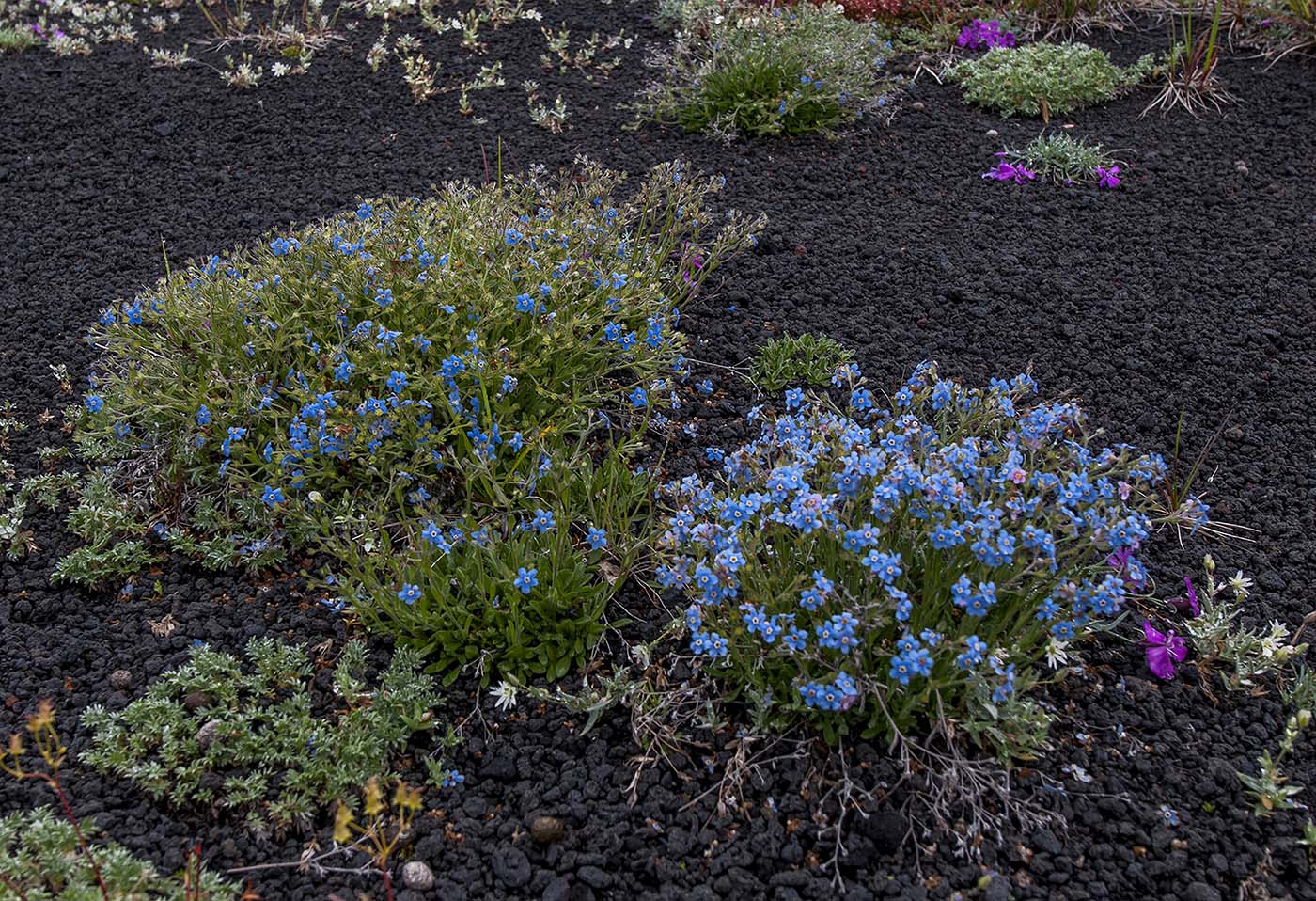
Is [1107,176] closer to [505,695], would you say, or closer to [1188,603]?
[1188,603]

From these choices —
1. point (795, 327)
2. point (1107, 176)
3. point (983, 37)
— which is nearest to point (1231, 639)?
point (795, 327)

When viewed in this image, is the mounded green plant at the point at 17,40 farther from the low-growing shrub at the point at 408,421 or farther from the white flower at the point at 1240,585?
the white flower at the point at 1240,585

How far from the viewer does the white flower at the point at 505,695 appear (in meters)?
2.71

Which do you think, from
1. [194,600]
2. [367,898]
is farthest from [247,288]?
[367,898]

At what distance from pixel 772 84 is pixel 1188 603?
3634mm

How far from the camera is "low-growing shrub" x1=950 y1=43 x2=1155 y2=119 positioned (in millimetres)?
5832

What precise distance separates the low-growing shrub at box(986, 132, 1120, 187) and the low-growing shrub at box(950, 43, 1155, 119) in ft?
1.64

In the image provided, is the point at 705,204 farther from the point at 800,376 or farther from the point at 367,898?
the point at 367,898

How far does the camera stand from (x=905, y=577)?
A: 262cm

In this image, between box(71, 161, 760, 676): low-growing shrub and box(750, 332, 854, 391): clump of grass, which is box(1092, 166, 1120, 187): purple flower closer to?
box(750, 332, 854, 391): clump of grass

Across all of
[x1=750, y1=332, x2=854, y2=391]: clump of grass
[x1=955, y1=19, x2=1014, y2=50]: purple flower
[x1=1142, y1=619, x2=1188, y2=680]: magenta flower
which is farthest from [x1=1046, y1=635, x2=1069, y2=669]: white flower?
[x1=955, y1=19, x2=1014, y2=50]: purple flower

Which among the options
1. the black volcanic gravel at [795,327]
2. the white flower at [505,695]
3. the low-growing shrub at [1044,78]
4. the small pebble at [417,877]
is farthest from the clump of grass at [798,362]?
the low-growing shrub at [1044,78]

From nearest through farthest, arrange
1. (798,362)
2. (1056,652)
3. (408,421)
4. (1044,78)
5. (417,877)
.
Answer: (417,877) < (1056,652) < (408,421) < (798,362) < (1044,78)

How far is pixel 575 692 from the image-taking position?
282cm
